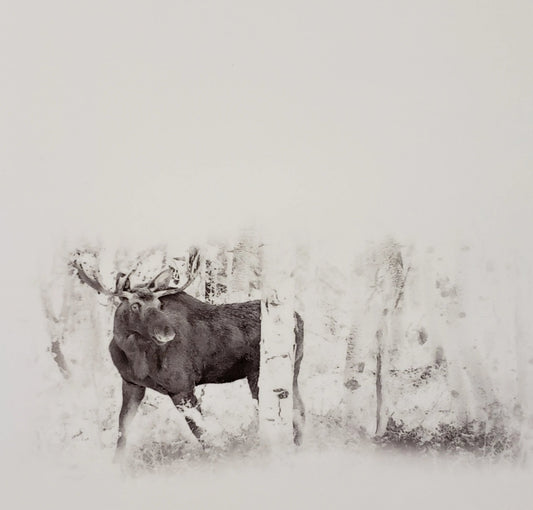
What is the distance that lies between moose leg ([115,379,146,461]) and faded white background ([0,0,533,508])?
0.73 feet

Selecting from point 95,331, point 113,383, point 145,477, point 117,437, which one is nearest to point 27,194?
point 95,331

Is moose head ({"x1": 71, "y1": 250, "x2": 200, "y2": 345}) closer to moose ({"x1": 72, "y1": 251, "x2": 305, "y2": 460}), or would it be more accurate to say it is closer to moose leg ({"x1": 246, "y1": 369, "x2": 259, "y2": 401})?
moose ({"x1": 72, "y1": 251, "x2": 305, "y2": 460})

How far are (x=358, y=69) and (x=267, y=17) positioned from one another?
0.27 meters

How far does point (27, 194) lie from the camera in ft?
6.18

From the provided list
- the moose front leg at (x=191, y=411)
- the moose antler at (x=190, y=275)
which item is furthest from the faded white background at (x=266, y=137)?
the moose front leg at (x=191, y=411)

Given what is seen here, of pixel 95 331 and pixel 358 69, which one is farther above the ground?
pixel 358 69

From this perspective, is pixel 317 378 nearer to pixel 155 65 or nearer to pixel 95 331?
pixel 95 331

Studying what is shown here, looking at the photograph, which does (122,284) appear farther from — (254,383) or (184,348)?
(254,383)

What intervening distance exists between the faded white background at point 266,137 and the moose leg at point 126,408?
0.73 ft

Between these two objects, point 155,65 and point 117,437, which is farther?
point 155,65

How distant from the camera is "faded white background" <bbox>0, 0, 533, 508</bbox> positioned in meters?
1.85

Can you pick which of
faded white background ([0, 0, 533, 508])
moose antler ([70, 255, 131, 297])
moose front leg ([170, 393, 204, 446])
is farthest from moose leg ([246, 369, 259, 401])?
moose antler ([70, 255, 131, 297])

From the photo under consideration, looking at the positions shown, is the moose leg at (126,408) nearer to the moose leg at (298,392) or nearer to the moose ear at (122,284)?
the moose ear at (122,284)

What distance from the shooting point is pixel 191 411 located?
181 cm
